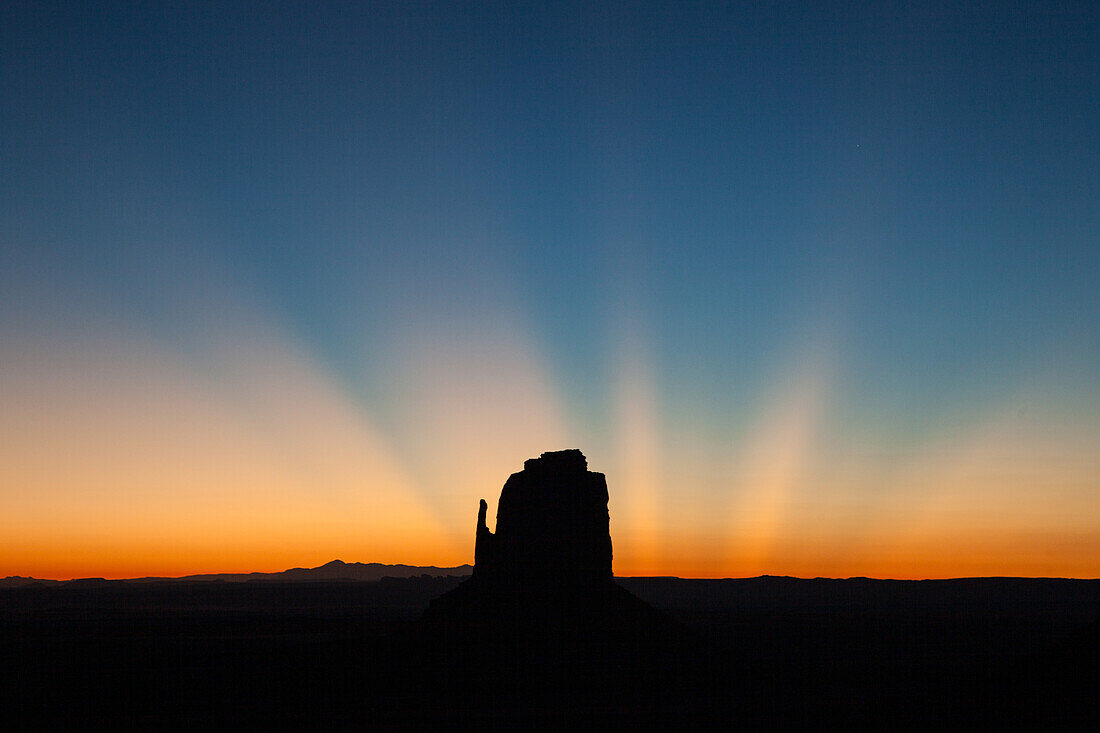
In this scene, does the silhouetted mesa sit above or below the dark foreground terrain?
above

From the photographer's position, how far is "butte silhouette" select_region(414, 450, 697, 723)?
5569 cm

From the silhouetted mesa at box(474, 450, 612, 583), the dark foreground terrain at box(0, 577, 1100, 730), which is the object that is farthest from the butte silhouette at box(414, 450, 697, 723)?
the dark foreground terrain at box(0, 577, 1100, 730)

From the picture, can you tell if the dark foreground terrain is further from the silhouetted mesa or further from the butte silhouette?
the silhouetted mesa

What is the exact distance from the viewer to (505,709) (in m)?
49.7

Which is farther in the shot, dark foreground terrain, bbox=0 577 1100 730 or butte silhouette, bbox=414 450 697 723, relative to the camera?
butte silhouette, bbox=414 450 697 723

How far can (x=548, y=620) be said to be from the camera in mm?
61719

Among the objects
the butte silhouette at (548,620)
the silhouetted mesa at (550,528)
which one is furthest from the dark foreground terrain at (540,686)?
the silhouetted mesa at (550,528)

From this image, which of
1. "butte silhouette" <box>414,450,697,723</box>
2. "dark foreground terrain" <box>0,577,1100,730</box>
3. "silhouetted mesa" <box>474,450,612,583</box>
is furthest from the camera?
"silhouetted mesa" <box>474,450,612,583</box>

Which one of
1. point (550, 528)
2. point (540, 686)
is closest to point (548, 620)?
point (540, 686)

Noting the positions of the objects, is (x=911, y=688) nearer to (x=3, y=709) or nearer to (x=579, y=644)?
(x=579, y=644)

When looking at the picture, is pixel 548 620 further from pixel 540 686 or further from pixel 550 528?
pixel 550 528

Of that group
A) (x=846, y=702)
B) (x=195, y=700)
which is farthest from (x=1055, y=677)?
(x=195, y=700)

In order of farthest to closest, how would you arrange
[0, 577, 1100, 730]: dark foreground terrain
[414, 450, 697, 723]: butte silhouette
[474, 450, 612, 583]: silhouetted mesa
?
[474, 450, 612, 583]: silhouetted mesa → [414, 450, 697, 723]: butte silhouette → [0, 577, 1100, 730]: dark foreground terrain

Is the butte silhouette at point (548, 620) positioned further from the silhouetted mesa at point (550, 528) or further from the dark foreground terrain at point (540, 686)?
the dark foreground terrain at point (540, 686)
